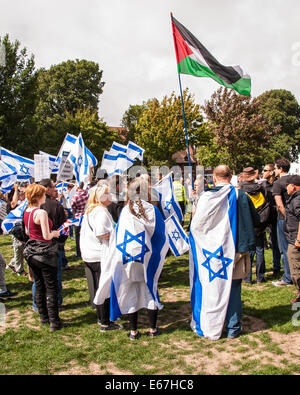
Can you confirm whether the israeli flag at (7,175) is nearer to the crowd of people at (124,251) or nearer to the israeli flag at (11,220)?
the israeli flag at (11,220)

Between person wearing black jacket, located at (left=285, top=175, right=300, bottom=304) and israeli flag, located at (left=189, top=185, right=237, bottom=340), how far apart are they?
3.83 ft

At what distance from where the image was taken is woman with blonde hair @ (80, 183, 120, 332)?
4402mm

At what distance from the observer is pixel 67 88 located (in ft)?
138

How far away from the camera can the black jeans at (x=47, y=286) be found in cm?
456

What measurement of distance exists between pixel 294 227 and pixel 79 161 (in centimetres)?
570

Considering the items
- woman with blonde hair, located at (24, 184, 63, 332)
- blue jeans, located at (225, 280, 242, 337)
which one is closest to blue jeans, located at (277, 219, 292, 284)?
blue jeans, located at (225, 280, 242, 337)

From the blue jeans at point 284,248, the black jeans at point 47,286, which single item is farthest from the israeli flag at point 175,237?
the black jeans at point 47,286

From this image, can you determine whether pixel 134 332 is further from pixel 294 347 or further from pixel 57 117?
pixel 57 117

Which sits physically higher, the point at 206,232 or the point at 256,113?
the point at 256,113

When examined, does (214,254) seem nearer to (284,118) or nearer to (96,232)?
(96,232)

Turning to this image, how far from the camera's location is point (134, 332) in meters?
4.33

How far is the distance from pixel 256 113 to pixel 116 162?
24.3 meters
